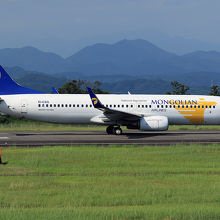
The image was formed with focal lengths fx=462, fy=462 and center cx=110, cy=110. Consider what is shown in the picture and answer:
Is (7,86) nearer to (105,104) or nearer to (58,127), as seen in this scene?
(105,104)

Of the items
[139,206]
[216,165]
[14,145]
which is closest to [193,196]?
[139,206]

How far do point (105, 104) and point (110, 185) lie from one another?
24.1m

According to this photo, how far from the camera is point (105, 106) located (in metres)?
41.2

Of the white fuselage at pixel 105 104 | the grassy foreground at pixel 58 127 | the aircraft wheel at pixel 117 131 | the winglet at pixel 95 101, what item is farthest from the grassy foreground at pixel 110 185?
the grassy foreground at pixel 58 127

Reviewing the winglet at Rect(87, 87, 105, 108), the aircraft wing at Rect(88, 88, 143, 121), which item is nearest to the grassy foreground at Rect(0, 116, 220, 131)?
the aircraft wing at Rect(88, 88, 143, 121)

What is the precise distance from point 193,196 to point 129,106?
2621cm

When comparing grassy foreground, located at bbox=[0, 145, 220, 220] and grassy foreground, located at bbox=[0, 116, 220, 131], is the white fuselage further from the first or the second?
grassy foreground, located at bbox=[0, 145, 220, 220]

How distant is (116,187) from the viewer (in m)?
17.1

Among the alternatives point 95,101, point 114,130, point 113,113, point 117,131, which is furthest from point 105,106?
point 95,101

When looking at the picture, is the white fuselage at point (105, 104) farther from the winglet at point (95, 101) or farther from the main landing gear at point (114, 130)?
the winglet at point (95, 101)

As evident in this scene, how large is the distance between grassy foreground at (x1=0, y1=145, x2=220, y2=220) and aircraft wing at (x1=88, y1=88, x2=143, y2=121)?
10.3 metres

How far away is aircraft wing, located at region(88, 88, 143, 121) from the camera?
125 ft

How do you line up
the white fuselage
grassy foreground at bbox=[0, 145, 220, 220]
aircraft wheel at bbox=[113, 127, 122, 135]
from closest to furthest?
grassy foreground at bbox=[0, 145, 220, 220]
the white fuselage
aircraft wheel at bbox=[113, 127, 122, 135]

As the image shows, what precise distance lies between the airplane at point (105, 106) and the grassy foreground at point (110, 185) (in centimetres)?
1264
